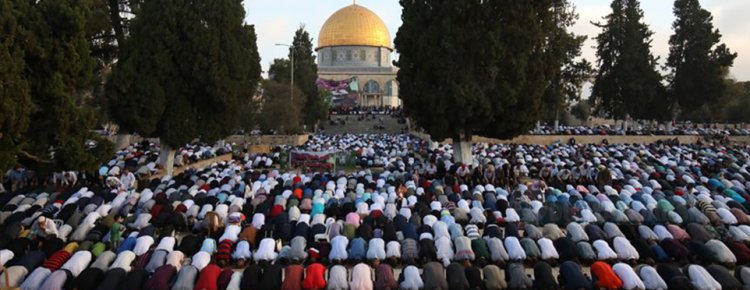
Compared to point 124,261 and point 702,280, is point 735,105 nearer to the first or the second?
point 702,280

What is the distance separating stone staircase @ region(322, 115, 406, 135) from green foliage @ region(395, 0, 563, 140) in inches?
1033

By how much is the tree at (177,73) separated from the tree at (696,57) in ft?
93.5

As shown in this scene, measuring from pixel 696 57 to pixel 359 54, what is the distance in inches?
1532

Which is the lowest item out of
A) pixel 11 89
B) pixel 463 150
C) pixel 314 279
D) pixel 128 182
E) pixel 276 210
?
pixel 314 279

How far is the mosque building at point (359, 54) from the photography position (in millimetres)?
64500

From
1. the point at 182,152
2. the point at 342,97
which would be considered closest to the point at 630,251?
the point at 182,152

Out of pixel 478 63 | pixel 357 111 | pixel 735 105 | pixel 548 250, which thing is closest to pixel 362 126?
pixel 357 111

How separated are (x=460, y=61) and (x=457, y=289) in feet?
40.0

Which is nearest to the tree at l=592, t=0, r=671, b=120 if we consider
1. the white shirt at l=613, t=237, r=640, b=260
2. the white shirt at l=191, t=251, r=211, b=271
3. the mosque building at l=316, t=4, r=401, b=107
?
the white shirt at l=613, t=237, r=640, b=260

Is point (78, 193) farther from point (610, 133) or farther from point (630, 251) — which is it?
point (610, 133)

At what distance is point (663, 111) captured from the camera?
3522 centimetres

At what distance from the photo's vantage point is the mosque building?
64.5 m

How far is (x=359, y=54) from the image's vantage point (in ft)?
215

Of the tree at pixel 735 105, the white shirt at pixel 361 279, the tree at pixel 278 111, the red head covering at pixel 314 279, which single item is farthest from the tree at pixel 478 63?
the tree at pixel 735 105
